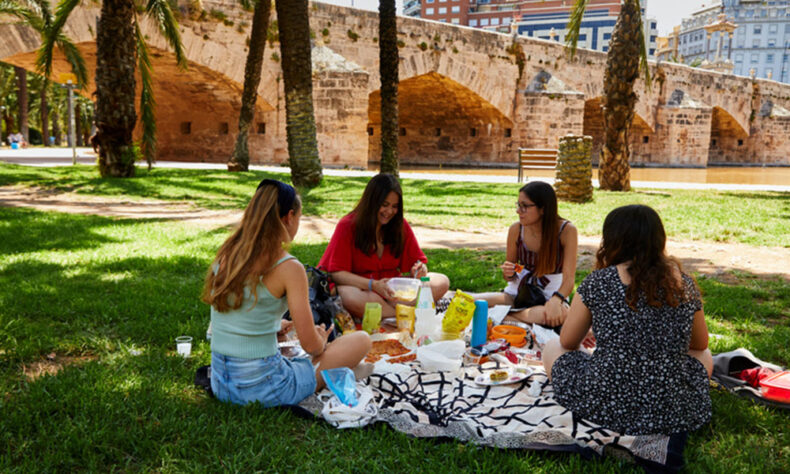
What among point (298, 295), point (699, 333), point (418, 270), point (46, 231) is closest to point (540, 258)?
point (418, 270)

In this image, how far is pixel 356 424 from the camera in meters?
2.38

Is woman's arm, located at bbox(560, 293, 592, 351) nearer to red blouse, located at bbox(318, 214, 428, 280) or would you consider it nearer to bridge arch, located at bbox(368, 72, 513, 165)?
red blouse, located at bbox(318, 214, 428, 280)

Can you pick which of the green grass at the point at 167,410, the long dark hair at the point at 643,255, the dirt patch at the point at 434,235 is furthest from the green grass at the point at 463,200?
the long dark hair at the point at 643,255

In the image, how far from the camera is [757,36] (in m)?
94.4

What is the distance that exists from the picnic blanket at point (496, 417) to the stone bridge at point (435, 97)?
49.9ft

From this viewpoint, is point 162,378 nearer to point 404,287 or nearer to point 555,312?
point 404,287

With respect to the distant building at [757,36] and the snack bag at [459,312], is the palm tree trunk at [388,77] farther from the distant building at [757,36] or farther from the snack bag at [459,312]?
the distant building at [757,36]

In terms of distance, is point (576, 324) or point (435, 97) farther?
point (435, 97)

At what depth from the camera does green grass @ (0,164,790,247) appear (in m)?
7.82

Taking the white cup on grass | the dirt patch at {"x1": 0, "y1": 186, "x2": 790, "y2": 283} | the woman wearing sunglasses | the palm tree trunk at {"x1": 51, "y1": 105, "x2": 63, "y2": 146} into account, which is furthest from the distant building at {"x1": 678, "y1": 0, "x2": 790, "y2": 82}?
the white cup on grass

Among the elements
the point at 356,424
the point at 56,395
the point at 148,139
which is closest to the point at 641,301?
the point at 356,424

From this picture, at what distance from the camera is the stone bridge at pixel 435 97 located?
1709cm

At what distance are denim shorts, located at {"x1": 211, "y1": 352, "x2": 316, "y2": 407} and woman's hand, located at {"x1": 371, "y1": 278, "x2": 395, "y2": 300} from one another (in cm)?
113

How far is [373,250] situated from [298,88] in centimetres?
739
